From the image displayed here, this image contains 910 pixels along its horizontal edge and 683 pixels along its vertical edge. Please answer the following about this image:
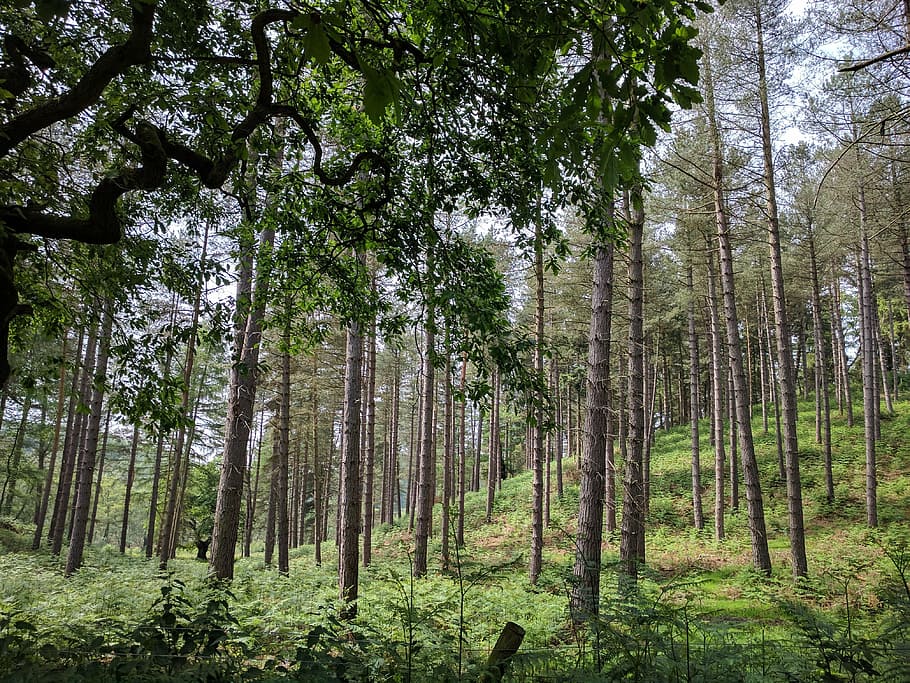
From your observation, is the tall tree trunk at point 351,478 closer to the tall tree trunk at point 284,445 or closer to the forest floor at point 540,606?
the forest floor at point 540,606

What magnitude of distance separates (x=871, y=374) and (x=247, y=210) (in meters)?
18.3

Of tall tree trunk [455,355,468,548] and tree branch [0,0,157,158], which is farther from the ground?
tree branch [0,0,157,158]

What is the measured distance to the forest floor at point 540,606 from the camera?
10.2ft

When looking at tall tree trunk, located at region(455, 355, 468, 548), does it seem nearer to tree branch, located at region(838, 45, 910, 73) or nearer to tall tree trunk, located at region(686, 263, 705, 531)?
tree branch, located at region(838, 45, 910, 73)

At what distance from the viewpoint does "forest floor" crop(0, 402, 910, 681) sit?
10.2 ft

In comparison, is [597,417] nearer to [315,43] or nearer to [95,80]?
[95,80]

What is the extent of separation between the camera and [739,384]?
493 inches

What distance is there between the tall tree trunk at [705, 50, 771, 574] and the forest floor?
0.80m

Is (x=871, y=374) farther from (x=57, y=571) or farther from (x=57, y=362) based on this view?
(x=57, y=571)

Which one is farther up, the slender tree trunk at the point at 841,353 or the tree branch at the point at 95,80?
the slender tree trunk at the point at 841,353

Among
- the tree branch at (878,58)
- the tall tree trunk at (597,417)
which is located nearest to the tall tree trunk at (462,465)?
the tall tree trunk at (597,417)

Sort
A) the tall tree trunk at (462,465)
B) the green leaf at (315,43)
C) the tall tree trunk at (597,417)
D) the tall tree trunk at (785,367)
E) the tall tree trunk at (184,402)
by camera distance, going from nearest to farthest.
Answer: the green leaf at (315,43)
the tall tree trunk at (462,465)
the tall tree trunk at (184,402)
the tall tree trunk at (597,417)
the tall tree trunk at (785,367)

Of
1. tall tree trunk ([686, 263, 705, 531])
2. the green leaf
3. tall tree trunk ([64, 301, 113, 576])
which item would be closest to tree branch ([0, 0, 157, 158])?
the green leaf

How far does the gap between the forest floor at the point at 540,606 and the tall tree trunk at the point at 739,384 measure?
0.80 meters
